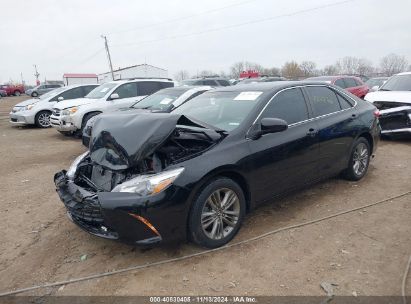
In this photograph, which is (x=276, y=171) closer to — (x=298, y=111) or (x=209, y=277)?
(x=298, y=111)

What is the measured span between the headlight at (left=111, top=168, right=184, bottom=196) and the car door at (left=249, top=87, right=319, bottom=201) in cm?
100

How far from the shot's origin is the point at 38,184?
20.7ft

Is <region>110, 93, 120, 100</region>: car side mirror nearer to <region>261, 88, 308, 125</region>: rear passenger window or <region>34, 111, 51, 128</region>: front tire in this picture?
<region>34, 111, 51, 128</region>: front tire

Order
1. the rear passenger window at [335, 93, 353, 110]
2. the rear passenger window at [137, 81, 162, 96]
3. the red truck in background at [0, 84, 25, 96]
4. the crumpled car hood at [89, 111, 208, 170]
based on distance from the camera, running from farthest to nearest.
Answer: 1. the red truck in background at [0, 84, 25, 96]
2. the rear passenger window at [137, 81, 162, 96]
3. the rear passenger window at [335, 93, 353, 110]
4. the crumpled car hood at [89, 111, 208, 170]

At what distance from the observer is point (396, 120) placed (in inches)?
335

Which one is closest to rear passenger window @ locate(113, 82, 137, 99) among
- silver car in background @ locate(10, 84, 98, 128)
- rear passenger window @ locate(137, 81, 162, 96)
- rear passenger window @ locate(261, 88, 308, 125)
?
rear passenger window @ locate(137, 81, 162, 96)

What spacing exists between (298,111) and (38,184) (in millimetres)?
4511

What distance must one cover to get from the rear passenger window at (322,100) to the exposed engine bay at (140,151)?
177 centimetres

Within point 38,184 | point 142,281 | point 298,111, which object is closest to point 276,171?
point 298,111

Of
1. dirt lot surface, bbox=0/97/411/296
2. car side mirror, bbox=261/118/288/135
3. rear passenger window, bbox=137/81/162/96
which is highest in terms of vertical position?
rear passenger window, bbox=137/81/162/96

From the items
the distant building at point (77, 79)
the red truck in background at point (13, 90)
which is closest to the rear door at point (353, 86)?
the distant building at point (77, 79)

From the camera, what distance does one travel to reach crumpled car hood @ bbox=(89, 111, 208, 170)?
140 inches

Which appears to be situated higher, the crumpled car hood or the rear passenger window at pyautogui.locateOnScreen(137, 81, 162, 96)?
the rear passenger window at pyautogui.locateOnScreen(137, 81, 162, 96)

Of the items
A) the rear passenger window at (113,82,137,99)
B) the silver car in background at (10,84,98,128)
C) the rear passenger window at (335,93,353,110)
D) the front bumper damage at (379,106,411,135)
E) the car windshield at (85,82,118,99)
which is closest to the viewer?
the rear passenger window at (335,93,353,110)
